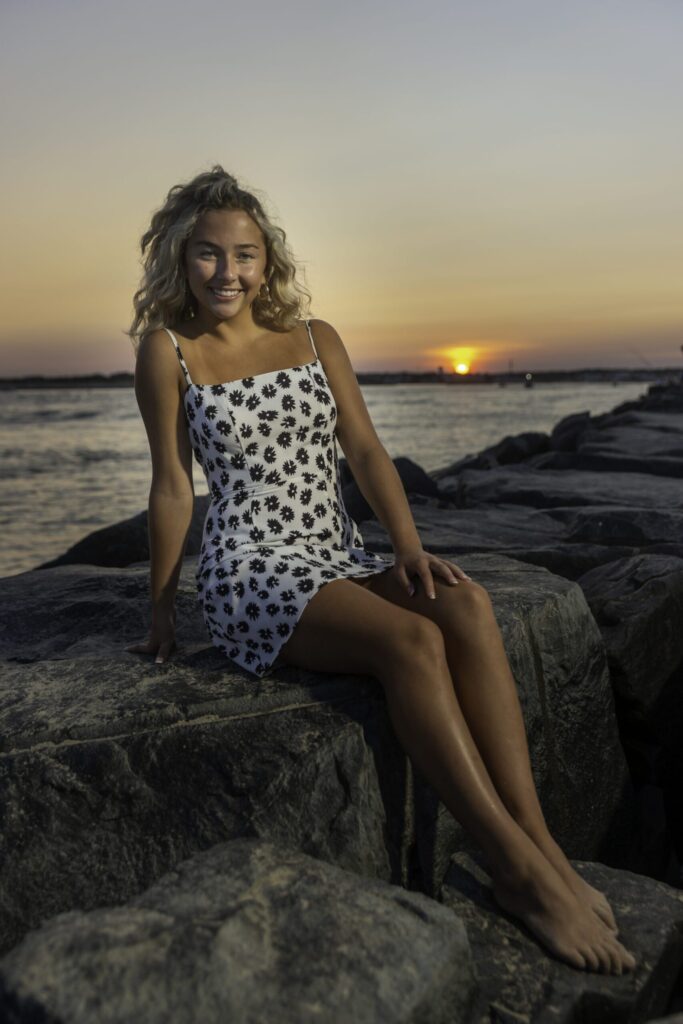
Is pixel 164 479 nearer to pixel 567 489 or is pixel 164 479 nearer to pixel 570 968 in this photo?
pixel 570 968

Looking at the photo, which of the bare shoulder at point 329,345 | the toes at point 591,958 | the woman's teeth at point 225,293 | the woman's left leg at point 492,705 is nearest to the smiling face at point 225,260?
the woman's teeth at point 225,293

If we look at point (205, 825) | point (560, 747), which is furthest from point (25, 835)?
point (560, 747)

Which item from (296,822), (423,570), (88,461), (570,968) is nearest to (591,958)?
(570,968)

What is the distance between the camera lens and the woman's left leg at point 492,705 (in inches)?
91.3

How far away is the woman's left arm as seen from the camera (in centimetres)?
272

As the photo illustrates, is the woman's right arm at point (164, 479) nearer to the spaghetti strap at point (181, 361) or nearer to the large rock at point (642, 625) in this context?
the spaghetti strap at point (181, 361)

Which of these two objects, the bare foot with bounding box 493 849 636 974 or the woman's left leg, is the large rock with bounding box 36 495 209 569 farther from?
the bare foot with bounding box 493 849 636 974

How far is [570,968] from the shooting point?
6.93ft

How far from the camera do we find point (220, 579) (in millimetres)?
2846

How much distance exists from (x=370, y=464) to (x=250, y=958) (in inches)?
66.0

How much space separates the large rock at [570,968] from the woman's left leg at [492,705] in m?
0.11

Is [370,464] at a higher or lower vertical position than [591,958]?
higher

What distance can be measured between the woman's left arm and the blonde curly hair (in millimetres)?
136

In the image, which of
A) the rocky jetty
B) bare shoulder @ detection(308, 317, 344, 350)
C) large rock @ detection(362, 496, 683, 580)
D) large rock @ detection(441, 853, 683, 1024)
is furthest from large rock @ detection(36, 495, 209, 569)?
large rock @ detection(441, 853, 683, 1024)
